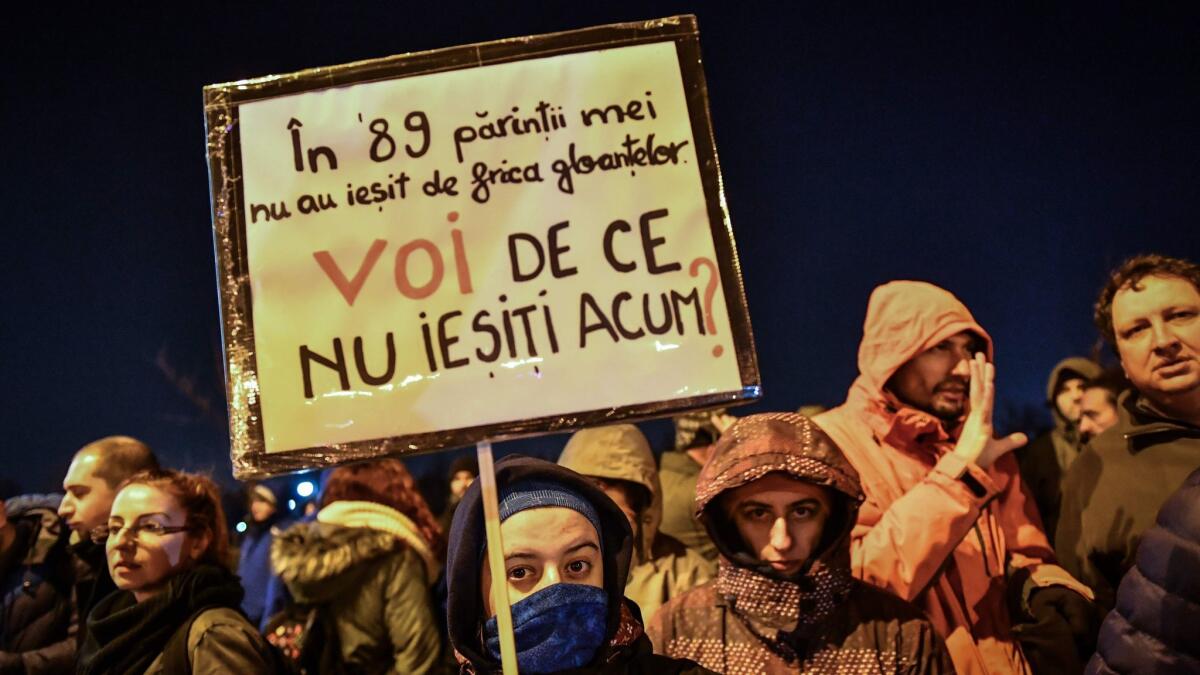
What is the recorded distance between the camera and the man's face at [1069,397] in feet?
13.2

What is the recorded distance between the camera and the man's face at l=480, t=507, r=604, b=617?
65.6 inches

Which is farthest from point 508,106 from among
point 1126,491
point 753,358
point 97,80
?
point 97,80

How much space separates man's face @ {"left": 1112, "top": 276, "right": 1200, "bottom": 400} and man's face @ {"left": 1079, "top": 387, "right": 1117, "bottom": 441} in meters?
1.21

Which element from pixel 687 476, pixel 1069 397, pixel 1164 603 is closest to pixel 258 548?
pixel 687 476

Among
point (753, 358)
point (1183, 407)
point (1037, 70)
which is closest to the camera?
point (753, 358)

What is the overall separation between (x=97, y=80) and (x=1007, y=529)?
17.3 feet

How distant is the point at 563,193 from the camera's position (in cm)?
160

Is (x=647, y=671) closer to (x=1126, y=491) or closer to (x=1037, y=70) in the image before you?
(x=1126, y=491)

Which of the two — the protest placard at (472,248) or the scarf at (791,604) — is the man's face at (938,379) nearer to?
the scarf at (791,604)

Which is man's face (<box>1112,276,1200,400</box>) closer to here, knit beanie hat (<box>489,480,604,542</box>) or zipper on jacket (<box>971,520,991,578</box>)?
zipper on jacket (<box>971,520,991,578</box>)

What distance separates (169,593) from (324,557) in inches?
39.4

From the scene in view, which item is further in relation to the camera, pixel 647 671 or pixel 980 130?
pixel 980 130

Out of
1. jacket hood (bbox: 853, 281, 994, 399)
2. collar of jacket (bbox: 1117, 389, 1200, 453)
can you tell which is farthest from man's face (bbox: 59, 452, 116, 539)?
collar of jacket (bbox: 1117, 389, 1200, 453)

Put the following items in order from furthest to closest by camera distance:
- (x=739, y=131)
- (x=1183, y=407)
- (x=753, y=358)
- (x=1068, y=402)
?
(x=739, y=131)
(x=1068, y=402)
(x=1183, y=407)
(x=753, y=358)
